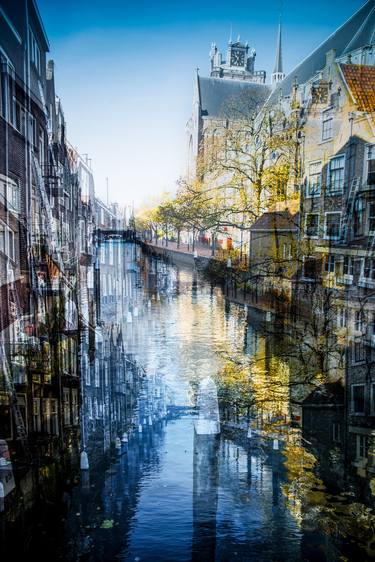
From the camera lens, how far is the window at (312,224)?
3.31 m

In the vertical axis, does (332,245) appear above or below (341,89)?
below

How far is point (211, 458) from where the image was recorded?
312cm

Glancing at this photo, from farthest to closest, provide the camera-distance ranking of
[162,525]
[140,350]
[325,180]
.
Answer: [140,350] → [325,180] → [162,525]

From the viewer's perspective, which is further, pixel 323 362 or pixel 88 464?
pixel 323 362

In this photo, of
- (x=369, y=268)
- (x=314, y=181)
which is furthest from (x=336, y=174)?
(x=369, y=268)

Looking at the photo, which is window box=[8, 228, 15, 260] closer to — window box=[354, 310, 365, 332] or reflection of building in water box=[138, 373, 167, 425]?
reflection of building in water box=[138, 373, 167, 425]

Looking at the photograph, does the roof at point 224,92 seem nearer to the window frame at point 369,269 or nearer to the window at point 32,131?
the window at point 32,131

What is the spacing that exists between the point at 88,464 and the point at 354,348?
2.40 meters

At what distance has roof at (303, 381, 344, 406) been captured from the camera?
3264 mm

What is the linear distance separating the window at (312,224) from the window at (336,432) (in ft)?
5.28

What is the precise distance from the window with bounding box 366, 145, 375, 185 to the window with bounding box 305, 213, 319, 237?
1.61 ft

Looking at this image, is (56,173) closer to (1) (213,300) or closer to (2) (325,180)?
(1) (213,300)

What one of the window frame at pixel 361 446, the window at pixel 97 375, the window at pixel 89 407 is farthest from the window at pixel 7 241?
the window frame at pixel 361 446

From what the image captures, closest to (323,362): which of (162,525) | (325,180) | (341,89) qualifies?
(325,180)
